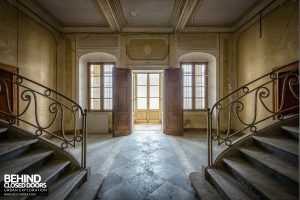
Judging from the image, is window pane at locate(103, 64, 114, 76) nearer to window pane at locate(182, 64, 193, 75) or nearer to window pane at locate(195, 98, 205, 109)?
window pane at locate(182, 64, 193, 75)

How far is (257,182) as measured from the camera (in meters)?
1.95

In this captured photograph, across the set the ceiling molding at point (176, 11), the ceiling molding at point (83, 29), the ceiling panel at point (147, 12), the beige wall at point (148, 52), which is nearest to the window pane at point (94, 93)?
the beige wall at point (148, 52)

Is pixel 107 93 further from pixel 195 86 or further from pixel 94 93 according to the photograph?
pixel 195 86

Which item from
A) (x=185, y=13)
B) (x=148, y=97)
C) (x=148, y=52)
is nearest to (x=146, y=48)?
(x=148, y=52)

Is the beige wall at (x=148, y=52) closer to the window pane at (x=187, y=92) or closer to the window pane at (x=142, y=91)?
the window pane at (x=187, y=92)

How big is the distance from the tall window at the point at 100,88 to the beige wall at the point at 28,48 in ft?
4.61

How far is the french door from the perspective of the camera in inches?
393

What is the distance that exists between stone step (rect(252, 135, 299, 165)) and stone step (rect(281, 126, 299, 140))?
62mm

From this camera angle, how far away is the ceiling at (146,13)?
506 cm

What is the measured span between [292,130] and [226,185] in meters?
A: 1.09

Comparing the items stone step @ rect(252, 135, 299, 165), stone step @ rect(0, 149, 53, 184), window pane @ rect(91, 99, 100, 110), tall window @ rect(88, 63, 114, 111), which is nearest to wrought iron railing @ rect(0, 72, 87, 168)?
stone step @ rect(0, 149, 53, 184)

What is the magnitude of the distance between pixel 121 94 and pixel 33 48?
288cm

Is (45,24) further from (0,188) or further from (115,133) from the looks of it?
(0,188)

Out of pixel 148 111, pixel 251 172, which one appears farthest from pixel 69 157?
pixel 148 111
